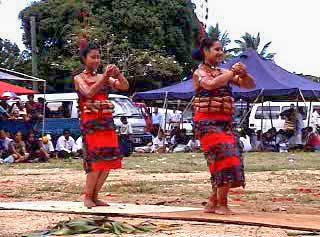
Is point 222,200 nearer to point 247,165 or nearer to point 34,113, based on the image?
point 247,165

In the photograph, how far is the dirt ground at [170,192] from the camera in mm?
6645

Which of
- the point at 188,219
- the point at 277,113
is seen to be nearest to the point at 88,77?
the point at 188,219

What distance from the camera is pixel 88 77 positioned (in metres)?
8.19

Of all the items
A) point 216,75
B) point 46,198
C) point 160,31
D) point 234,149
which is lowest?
point 46,198

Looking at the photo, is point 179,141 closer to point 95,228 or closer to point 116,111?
point 116,111

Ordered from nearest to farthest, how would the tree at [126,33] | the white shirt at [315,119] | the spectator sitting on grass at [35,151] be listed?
1. the spectator sitting on grass at [35,151]
2. the white shirt at [315,119]
3. the tree at [126,33]

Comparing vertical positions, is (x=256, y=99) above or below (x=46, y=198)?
above

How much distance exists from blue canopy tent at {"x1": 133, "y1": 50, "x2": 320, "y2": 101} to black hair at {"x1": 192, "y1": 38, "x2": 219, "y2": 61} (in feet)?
48.9

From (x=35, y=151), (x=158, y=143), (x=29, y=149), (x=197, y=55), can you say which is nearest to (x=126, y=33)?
(x=158, y=143)

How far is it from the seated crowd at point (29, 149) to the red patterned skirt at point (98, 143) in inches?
452

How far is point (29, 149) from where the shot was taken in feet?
66.2

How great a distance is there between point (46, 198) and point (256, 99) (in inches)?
611

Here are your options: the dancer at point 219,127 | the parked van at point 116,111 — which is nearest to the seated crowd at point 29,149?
the parked van at point 116,111

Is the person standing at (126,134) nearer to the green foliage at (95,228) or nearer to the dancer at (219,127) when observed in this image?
the dancer at (219,127)
